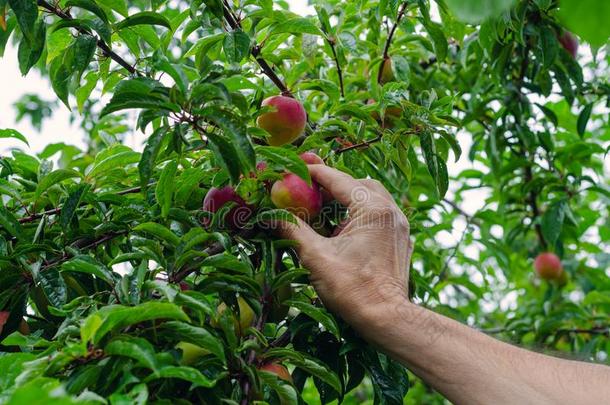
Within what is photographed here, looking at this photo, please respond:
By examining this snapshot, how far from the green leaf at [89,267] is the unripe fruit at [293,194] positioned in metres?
0.38

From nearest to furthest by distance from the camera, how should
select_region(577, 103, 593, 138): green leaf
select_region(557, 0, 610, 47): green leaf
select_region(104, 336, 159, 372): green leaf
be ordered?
select_region(557, 0, 610, 47): green leaf, select_region(104, 336, 159, 372): green leaf, select_region(577, 103, 593, 138): green leaf

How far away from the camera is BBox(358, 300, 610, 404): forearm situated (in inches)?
48.8

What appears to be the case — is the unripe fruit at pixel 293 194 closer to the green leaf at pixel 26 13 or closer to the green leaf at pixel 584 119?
the green leaf at pixel 26 13

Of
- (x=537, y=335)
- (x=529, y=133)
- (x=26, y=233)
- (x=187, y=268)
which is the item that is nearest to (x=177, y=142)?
(x=187, y=268)

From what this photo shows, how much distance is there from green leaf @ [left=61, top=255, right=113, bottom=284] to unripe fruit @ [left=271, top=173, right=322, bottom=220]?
1.26ft

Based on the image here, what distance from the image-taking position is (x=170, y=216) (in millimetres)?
1339

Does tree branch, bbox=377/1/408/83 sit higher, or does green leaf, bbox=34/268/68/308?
tree branch, bbox=377/1/408/83

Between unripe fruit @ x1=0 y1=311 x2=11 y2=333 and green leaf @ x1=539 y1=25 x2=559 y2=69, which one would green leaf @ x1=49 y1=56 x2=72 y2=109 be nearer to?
unripe fruit @ x1=0 y1=311 x2=11 y2=333

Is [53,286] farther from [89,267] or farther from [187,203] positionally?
[187,203]

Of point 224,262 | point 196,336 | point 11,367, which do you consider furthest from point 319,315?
point 11,367

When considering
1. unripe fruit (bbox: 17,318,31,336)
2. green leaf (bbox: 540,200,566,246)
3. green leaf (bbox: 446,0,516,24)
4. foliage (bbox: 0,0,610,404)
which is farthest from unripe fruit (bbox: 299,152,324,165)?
green leaf (bbox: 540,200,566,246)

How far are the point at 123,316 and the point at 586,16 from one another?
2.37 feet

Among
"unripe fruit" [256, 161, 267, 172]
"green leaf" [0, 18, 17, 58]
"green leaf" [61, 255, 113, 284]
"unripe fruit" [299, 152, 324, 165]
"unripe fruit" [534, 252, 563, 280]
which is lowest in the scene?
"unripe fruit" [534, 252, 563, 280]

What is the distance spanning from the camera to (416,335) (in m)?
1.29
